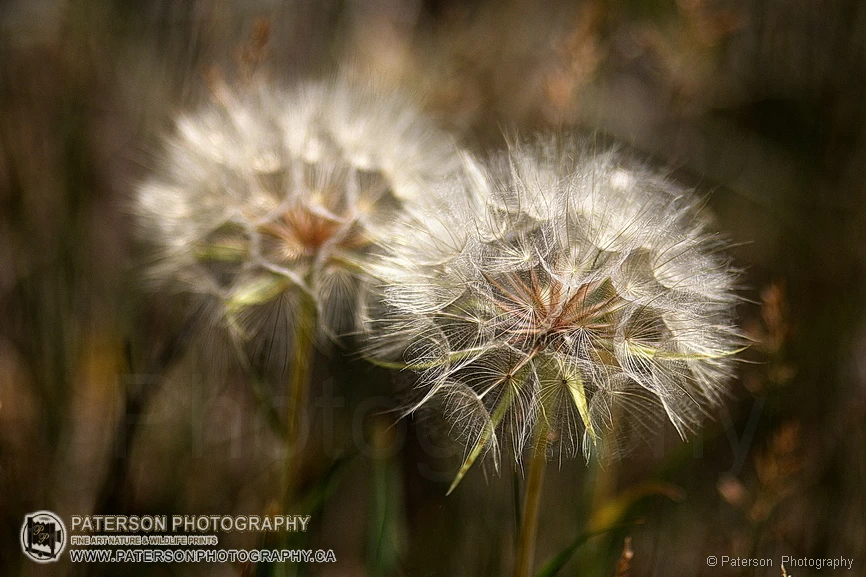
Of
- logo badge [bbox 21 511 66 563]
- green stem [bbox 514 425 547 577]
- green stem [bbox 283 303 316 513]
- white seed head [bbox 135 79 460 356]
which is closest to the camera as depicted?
green stem [bbox 514 425 547 577]

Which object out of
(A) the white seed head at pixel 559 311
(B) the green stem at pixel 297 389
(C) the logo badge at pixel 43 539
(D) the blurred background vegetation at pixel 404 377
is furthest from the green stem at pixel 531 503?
(C) the logo badge at pixel 43 539

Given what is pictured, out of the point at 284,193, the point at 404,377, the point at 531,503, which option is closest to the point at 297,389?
the point at 404,377

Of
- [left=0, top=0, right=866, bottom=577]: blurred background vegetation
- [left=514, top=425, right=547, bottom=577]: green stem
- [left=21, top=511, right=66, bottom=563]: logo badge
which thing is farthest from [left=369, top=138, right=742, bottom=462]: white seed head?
[left=21, top=511, right=66, bottom=563]: logo badge

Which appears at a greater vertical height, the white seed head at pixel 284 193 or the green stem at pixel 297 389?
the white seed head at pixel 284 193

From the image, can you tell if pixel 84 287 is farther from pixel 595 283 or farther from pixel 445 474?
pixel 595 283

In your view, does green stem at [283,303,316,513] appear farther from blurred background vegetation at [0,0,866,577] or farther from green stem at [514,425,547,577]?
green stem at [514,425,547,577]

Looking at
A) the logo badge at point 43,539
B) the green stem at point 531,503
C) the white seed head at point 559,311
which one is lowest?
the logo badge at point 43,539

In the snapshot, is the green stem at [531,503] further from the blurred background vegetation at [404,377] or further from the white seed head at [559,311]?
the blurred background vegetation at [404,377]
